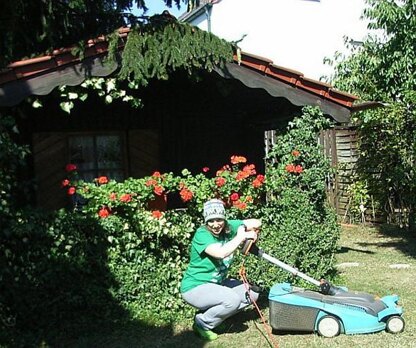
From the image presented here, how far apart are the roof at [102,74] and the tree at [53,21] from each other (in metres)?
0.39

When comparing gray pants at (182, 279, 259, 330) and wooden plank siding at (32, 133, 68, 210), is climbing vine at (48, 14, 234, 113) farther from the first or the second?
gray pants at (182, 279, 259, 330)

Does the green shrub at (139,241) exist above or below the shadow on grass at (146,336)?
above

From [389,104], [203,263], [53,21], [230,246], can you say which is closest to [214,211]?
[230,246]

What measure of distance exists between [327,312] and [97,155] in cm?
457

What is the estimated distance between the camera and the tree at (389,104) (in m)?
10.3

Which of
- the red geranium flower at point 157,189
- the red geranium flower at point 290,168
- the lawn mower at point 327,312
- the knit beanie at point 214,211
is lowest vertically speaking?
the lawn mower at point 327,312

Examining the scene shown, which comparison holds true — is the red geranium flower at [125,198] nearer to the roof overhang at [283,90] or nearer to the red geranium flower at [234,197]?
the red geranium flower at [234,197]

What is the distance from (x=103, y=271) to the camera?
529 cm

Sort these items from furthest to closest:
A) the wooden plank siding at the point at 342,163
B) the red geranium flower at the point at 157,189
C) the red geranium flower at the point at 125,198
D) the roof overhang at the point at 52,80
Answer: the wooden plank siding at the point at 342,163
the red geranium flower at the point at 157,189
the red geranium flower at the point at 125,198
the roof overhang at the point at 52,80

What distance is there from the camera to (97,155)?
8070 mm

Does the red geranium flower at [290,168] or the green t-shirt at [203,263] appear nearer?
the green t-shirt at [203,263]

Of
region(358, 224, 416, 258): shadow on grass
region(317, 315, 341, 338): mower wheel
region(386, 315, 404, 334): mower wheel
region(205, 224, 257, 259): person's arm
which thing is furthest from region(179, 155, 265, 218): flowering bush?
region(358, 224, 416, 258): shadow on grass

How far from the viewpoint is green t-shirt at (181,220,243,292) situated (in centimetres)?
475

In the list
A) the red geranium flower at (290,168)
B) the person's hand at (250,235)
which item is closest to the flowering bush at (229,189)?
the red geranium flower at (290,168)
